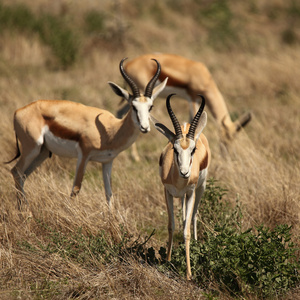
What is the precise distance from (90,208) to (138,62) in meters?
4.26

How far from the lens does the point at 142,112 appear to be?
18.6ft

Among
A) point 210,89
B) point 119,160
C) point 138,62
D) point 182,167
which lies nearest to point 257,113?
point 210,89

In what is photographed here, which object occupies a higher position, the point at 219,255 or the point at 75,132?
the point at 75,132

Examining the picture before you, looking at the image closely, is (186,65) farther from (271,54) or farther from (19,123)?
(271,54)

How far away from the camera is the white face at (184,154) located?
423cm

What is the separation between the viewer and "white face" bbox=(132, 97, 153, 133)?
219 inches

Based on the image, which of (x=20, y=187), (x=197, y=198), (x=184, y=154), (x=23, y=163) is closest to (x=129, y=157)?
(x=23, y=163)

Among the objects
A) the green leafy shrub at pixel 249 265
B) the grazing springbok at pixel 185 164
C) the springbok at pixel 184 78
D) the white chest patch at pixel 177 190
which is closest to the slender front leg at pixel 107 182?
the grazing springbok at pixel 185 164

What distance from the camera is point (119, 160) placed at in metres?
8.07

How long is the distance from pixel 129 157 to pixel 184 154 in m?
4.26

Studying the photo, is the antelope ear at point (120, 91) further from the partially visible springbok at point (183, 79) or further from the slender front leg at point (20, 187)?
the partially visible springbok at point (183, 79)

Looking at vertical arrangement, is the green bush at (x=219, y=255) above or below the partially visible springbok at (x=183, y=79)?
below

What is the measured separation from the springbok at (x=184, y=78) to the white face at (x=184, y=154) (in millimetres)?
4509

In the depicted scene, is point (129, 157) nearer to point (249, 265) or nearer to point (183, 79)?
point (183, 79)
